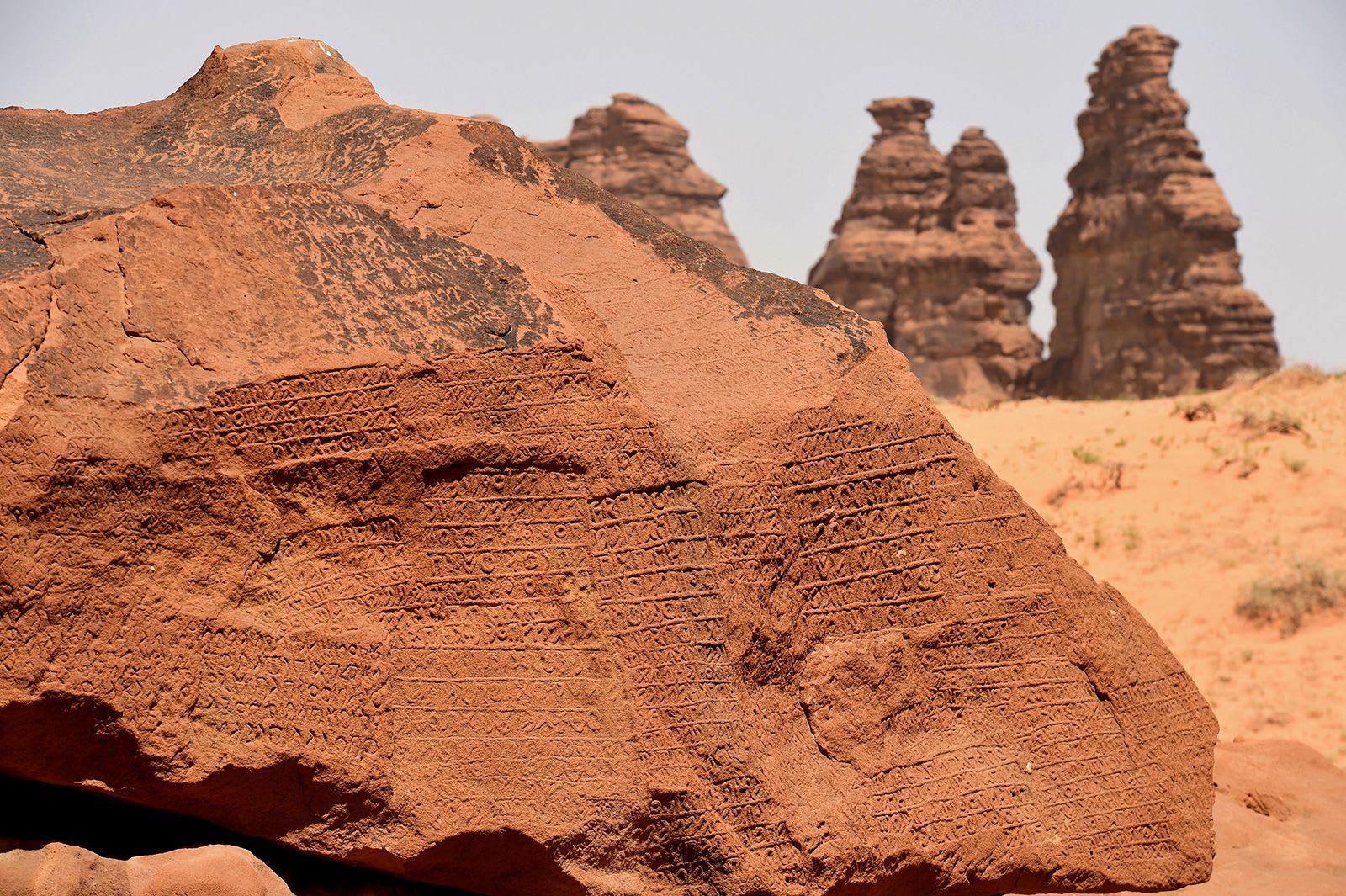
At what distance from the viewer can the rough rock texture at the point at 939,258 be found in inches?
1324

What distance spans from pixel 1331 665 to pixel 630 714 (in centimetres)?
725

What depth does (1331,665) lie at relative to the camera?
31.3 ft

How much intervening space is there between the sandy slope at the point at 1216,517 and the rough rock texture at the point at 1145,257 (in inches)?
526

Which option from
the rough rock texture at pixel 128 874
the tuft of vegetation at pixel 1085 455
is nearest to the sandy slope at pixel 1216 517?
the tuft of vegetation at pixel 1085 455

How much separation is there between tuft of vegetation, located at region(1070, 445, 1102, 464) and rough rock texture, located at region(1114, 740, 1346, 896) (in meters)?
7.56

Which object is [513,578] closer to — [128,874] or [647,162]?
[128,874]

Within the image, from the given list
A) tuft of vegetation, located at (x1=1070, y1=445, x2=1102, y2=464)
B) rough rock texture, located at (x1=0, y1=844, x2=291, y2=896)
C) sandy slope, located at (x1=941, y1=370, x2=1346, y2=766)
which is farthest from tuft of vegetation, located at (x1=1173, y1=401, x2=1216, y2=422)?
rough rock texture, located at (x1=0, y1=844, x2=291, y2=896)

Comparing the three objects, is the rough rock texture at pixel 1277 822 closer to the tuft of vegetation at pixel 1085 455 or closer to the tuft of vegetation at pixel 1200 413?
the tuft of vegetation at pixel 1085 455

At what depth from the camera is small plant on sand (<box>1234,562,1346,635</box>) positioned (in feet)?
33.7

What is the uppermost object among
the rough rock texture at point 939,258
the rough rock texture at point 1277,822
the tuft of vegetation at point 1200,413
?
the rough rock texture at point 939,258

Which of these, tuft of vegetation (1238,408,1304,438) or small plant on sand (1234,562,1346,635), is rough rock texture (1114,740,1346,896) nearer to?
small plant on sand (1234,562,1346,635)

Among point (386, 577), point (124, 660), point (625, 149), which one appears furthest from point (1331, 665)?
point (625, 149)

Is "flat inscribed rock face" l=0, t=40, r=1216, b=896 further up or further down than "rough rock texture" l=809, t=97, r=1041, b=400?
further down

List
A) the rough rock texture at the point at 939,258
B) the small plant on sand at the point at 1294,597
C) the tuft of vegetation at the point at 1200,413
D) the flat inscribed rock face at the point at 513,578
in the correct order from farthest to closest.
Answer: the rough rock texture at the point at 939,258, the tuft of vegetation at the point at 1200,413, the small plant on sand at the point at 1294,597, the flat inscribed rock face at the point at 513,578
